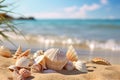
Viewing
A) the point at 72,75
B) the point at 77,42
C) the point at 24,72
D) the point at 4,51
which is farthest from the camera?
the point at 77,42

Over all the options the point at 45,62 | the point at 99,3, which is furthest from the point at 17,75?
the point at 99,3

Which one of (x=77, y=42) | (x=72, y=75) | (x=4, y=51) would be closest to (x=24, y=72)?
(x=72, y=75)

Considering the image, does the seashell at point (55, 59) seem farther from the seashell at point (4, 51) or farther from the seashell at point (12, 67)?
the seashell at point (4, 51)

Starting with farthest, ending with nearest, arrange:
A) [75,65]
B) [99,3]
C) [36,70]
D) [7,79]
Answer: [99,3]
[75,65]
[36,70]
[7,79]

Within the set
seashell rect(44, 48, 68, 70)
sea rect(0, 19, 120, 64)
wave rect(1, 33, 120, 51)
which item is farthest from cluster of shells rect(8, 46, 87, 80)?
wave rect(1, 33, 120, 51)

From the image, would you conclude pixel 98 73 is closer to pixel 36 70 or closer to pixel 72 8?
pixel 36 70

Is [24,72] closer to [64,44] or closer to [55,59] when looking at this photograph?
[55,59]

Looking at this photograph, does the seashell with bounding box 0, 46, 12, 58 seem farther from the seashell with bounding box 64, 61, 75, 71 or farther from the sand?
the seashell with bounding box 64, 61, 75, 71

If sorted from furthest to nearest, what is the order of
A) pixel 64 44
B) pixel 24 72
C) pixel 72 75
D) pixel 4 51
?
pixel 64 44, pixel 4 51, pixel 72 75, pixel 24 72
